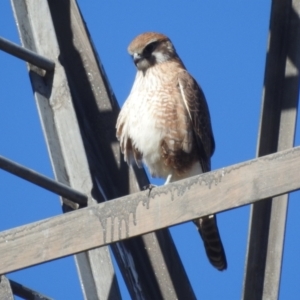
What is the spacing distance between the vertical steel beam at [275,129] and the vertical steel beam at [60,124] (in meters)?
0.57

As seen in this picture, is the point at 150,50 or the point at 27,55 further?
the point at 150,50

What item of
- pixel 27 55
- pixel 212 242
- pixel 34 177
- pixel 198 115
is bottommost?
pixel 34 177

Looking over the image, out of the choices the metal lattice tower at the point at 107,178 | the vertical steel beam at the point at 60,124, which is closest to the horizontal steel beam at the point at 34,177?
the metal lattice tower at the point at 107,178

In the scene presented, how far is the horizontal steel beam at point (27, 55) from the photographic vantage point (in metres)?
3.80

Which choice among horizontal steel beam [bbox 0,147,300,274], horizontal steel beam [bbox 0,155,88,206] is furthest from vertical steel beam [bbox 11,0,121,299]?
horizontal steel beam [bbox 0,147,300,274]

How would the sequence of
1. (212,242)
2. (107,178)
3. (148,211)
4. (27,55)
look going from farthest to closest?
(212,242)
(107,178)
(27,55)
(148,211)

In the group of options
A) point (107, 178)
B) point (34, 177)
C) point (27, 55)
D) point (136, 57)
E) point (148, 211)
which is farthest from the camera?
point (136, 57)

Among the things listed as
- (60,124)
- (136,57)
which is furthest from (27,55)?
(136,57)

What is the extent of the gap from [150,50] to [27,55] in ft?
5.33

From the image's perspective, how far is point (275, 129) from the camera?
3709 millimetres

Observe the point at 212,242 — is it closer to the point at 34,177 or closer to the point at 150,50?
the point at 150,50

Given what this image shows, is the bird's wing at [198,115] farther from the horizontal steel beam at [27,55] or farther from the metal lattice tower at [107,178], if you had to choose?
the horizontal steel beam at [27,55]

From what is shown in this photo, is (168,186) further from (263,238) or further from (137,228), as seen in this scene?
(263,238)

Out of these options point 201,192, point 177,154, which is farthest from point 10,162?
point 177,154
